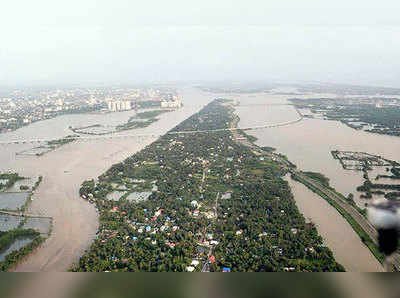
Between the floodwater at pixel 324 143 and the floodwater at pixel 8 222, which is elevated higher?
the floodwater at pixel 324 143

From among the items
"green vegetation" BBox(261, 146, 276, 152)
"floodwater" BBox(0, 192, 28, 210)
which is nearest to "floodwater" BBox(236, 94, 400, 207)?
"green vegetation" BBox(261, 146, 276, 152)

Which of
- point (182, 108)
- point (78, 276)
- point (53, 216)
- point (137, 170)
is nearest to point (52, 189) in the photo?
point (53, 216)

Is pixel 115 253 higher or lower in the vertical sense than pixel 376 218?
lower

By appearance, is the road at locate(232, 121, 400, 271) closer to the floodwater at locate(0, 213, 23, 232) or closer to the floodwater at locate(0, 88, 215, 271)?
the floodwater at locate(0, 88, 215, 271)

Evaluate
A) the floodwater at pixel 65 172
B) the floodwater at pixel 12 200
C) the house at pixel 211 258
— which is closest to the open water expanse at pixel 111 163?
the floodwater at pixel 65 172

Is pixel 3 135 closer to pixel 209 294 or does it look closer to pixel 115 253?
pixel 115 253

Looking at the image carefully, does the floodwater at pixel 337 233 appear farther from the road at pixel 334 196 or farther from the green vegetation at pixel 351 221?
the road at pixel 334 196
